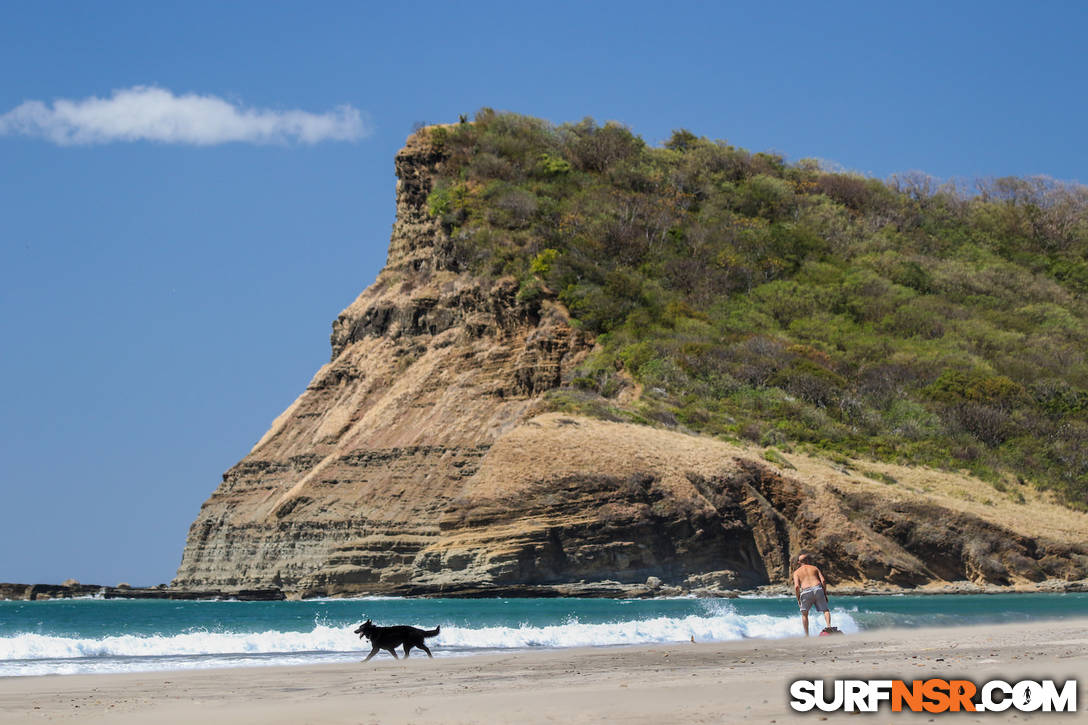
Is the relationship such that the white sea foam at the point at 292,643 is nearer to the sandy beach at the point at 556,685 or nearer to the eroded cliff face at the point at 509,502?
the sandy beach at the point at 556,685

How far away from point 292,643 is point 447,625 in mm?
7372

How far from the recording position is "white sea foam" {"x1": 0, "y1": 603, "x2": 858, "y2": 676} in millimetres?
22500

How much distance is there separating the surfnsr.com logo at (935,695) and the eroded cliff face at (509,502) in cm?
3771

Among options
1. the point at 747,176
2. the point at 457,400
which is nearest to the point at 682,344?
the point at 457,400

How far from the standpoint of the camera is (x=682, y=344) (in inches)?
2896

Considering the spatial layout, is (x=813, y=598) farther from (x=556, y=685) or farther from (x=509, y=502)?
(x=509, y=502)

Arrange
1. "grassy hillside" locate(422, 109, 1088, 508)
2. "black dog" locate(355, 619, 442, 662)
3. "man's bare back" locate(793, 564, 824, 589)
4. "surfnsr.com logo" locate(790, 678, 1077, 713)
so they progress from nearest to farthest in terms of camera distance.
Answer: "surfnsr.com logo" locate(790, 678, 1077, 713)
"black dog" locate(355, 619, 442, 662)
"man's bare back" locate(793, 564, 824, 589)
"grassy hillside" locate(422, 109, 1088, 508)

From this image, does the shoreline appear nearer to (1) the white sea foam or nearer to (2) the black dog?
(1) the white sea foam

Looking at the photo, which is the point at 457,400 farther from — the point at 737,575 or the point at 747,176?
the point at 747,176

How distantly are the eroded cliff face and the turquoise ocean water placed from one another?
376 cm

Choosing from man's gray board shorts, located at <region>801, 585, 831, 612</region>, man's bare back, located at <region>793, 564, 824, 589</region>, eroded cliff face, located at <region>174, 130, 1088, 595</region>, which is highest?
eroded cliff face, located at <region>174, 130, 1088, 595</region>

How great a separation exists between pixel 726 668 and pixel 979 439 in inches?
2239

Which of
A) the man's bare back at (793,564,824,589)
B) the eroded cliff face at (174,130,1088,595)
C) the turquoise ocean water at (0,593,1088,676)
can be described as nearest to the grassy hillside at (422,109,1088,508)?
the eroded cliff face at (174,130,1088,595)

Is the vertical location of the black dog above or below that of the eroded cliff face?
below
